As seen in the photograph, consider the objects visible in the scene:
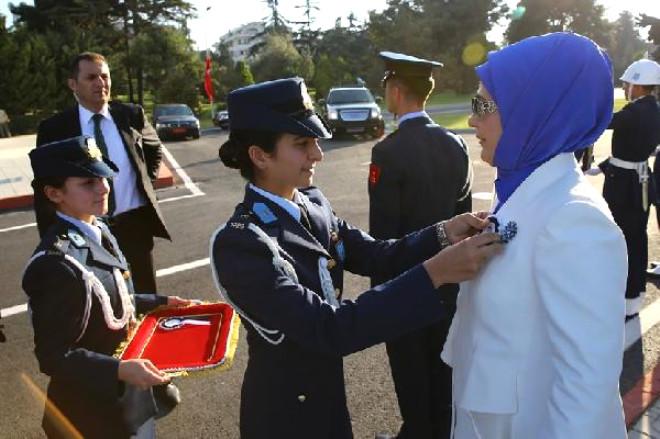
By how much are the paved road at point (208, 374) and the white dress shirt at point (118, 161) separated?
1433mm

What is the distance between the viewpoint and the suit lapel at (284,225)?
5.92 feet

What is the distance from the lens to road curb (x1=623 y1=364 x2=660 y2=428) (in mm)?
3336

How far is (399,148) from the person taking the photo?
3.15 metres

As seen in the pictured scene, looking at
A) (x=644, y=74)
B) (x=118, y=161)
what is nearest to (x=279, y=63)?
(x=644, y=74)

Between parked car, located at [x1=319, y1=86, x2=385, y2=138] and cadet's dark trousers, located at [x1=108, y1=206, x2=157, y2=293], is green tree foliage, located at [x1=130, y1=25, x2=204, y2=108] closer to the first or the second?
parked car, located at [x1=319, y1=86, x2=385, y2=138]

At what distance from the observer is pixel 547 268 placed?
1.43 meters

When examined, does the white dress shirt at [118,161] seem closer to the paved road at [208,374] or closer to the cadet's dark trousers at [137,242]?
the cadet's dark trousers at [137,242]

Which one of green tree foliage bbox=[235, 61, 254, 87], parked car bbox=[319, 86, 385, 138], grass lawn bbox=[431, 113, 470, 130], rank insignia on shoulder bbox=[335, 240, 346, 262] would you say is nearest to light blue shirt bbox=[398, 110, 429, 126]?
rank insignia on shoulder bbox=[335, 240, 346, 262]

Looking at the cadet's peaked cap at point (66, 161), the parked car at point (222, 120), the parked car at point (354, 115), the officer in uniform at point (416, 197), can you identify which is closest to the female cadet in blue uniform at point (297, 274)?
the cadet's peaked cap at point (66, 161)

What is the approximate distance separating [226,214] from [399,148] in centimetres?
653

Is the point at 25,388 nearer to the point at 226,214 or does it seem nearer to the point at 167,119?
the point at 226,214

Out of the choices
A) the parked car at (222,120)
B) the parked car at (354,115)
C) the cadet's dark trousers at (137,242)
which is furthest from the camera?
the parked car at (222,120)

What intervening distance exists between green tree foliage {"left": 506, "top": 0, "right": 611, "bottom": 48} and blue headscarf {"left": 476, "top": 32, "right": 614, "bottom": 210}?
54.3 meters

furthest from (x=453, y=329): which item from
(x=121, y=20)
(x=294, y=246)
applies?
(x=121, y=20)
